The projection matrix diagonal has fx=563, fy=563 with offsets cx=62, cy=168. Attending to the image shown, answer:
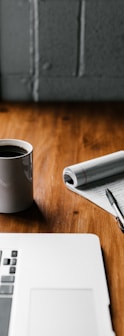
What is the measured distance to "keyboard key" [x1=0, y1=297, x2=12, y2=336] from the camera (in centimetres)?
71

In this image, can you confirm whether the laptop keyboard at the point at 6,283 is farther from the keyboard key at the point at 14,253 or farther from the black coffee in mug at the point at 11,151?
the black coffee in mug at the point at 11,151

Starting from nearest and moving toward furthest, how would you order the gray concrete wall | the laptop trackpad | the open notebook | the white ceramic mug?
the laptop trackpad, the white ceramic mug, the open notebook, the gray concrete wall

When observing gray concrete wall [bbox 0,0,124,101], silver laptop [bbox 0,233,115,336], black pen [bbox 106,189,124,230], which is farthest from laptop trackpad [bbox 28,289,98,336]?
gray concrete wall [bbox 0,0,124,101]

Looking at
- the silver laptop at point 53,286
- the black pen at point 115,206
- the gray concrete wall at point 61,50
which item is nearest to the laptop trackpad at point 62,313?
the silver laptop at point 53,286

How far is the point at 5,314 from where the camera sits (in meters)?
0.73

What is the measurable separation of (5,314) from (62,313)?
2.9 inches

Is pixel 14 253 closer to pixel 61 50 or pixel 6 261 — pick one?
pixel 6 261

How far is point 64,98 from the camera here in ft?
5.39

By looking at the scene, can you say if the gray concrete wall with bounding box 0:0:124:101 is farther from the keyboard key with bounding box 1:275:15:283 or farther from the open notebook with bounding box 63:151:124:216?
the keyboard key with bounding box 1:275:15:283

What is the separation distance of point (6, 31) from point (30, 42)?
73 mm

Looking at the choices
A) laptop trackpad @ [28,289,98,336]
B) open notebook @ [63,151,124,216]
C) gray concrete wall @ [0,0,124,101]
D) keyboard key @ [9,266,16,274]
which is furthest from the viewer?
gray concrete wall @ [0,0,124,101]

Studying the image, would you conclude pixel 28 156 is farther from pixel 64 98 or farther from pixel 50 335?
pixel 64 98

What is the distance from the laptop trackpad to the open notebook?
0.91ft

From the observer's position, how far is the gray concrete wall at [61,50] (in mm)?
1545
